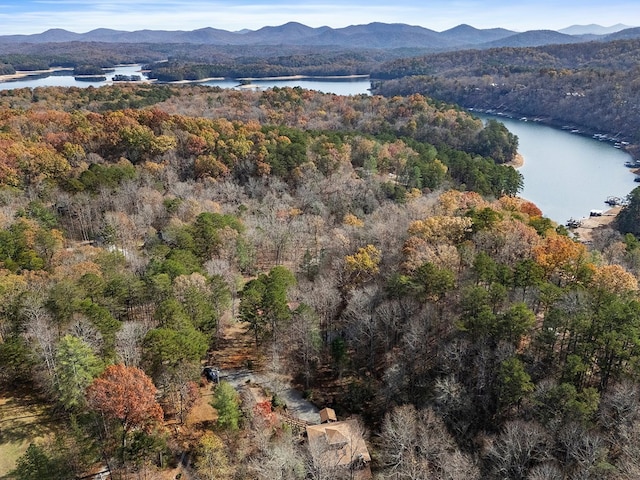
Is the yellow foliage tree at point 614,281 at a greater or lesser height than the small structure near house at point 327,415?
greater

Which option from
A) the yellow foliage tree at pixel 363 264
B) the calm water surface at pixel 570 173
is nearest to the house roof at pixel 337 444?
the yellow foliage tree at pixel 363 264

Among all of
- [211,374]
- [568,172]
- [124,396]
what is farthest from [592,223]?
[124,396]

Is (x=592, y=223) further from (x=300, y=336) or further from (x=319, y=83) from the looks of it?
(x=319, y=83)

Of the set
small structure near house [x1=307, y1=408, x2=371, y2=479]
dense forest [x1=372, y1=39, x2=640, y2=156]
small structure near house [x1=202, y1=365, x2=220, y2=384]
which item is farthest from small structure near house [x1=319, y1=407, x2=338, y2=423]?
dense forest [x1=372, y1=39, x2=640, y2=156]

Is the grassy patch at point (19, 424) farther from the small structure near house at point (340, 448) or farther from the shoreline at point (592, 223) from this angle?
the shoreline at point (592, 223)

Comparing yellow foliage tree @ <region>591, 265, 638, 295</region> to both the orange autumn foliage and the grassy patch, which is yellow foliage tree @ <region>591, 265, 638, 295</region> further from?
the grassy patch
